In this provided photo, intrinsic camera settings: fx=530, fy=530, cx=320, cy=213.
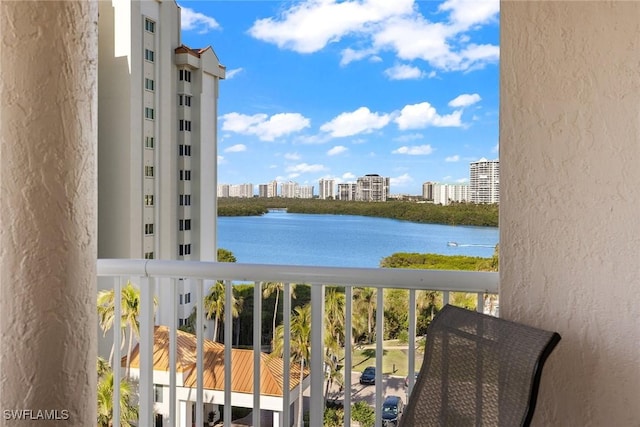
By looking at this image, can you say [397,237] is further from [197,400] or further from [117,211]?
[197,400]

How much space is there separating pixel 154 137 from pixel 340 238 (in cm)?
647

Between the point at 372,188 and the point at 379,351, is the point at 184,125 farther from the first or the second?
the point at 379,351

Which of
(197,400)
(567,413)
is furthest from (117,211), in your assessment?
(567,413)

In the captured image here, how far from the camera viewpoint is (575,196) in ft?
5.65

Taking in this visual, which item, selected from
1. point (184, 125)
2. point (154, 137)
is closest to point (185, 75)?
point (184, 125)

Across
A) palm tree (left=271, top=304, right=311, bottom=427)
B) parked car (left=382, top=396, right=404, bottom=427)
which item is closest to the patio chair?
parked car (left=382, top=396, right=404, bottom=427)

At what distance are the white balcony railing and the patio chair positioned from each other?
0.57 ft

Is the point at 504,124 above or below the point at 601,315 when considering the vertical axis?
above

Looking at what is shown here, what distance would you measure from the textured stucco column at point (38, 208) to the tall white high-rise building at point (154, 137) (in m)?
12.5

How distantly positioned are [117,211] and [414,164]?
823cm

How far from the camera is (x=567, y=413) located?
174cm

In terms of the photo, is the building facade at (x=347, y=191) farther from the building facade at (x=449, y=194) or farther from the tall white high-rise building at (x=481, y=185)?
the tall white high-rise building at (x=481, y=185)

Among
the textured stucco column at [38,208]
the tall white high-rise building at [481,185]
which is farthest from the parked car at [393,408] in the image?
the tall white high-rise building at [481,185]

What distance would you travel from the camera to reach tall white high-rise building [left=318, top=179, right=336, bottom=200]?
12820 mm
